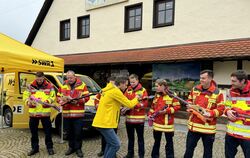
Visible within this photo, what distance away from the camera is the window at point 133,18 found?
45.1 feet

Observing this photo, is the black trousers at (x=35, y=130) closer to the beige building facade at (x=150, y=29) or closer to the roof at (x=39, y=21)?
the beige building facade at (x=150, y=29)

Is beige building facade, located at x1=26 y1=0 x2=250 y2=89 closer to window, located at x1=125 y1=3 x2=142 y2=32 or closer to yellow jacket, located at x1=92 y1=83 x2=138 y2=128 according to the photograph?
window, located at x1=125 y1=3 x2=142 y2=32

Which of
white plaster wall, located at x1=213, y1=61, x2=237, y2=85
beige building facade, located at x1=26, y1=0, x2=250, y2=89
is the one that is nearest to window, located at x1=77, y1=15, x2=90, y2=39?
beige building facade, located at x1=26, y1=0, x2=250, y2=89

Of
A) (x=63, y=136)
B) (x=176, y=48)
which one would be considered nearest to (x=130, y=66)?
(x=176, y=48)

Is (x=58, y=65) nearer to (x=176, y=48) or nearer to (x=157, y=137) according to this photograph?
(x=157, y=137)

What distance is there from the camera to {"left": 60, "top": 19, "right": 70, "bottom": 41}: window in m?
18.0

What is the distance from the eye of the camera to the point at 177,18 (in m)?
12.0

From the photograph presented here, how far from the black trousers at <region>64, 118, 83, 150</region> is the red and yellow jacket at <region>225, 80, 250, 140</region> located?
3320 millimetres

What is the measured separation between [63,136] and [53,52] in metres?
12.4

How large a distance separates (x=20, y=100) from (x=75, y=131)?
9.80 ft

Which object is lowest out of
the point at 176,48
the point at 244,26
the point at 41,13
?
the point at 176,48

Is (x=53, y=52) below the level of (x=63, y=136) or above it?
above

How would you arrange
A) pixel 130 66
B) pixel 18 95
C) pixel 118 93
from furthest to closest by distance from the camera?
pixel 130 66 < pixel 18 95 < pixel 118 93

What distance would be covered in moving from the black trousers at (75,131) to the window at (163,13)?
299 inches
